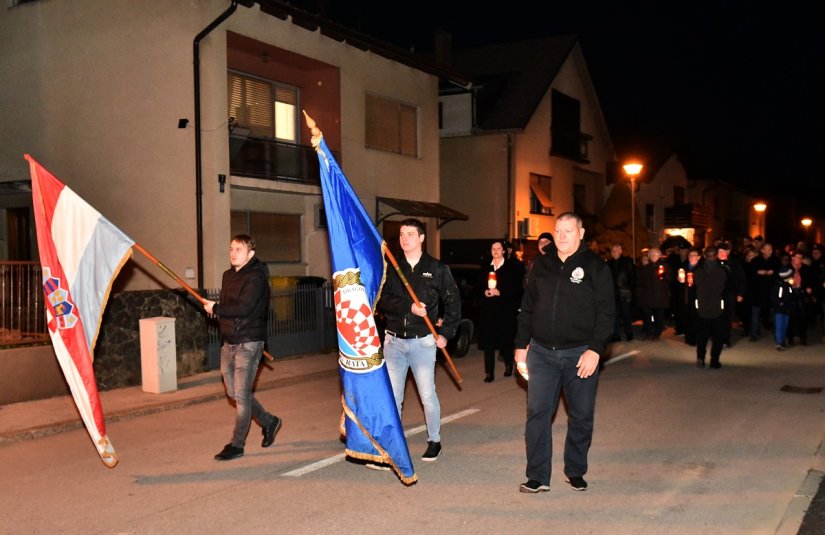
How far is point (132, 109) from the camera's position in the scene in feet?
53.4

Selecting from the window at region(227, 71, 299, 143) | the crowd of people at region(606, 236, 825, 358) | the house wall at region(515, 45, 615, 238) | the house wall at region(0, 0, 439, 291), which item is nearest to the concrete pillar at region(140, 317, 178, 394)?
the house wall at region(0, 0, 439, 291)

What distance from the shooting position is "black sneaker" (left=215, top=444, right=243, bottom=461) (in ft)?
23.8

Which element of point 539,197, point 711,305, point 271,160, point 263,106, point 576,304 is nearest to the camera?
point 576,304

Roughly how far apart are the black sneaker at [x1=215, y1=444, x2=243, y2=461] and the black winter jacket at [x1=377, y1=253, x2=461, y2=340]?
1.79 m

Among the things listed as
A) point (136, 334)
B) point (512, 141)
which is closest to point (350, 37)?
point (512, 141)

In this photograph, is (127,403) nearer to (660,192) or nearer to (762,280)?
(762,280)

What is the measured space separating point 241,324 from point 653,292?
36.5ft

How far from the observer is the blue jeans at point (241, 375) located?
7.15 meters

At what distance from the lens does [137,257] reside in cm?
1554

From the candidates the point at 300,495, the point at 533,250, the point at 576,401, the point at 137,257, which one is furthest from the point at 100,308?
the point at 533,250

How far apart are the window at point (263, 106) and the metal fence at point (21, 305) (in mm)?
7977

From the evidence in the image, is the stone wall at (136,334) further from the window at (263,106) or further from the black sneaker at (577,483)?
the black sneaker at (577,483)

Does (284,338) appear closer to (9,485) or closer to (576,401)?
(9,485)

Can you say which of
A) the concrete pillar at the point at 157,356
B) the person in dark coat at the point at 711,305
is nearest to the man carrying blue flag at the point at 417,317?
the concrete pillar at the point at 157,356
